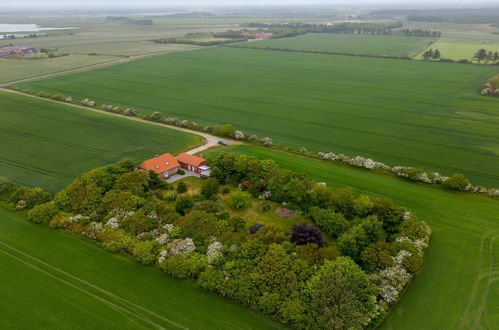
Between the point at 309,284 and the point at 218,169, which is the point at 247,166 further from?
the point at 309,284

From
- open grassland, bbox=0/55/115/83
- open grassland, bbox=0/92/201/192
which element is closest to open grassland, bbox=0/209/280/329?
open grassland, bbox=0/92/201/192

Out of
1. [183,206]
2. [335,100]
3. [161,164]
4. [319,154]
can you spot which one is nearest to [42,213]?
[183,206]

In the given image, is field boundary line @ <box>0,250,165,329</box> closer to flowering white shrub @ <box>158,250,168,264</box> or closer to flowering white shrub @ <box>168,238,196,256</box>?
flowering white shrub @ <box>158,250,168,264</box>

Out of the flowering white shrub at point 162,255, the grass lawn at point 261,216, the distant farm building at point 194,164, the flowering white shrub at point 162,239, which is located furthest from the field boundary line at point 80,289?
the distant farm building at point 194,164

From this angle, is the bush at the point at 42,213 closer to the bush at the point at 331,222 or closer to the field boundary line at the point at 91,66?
the bush at the point at 331,222

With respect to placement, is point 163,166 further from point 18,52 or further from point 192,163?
point 18,52
